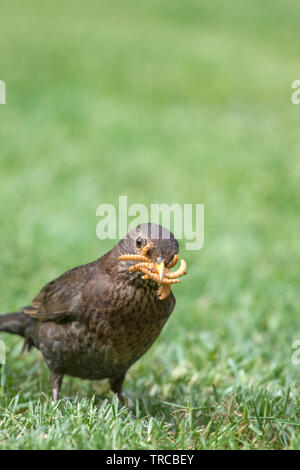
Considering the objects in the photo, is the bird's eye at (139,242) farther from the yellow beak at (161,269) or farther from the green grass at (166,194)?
the green grass at (166,194)

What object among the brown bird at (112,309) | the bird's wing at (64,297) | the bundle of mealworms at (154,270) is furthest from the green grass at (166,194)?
the bundle of mealworms at (154,270)

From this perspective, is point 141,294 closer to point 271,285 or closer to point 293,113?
point 271,285

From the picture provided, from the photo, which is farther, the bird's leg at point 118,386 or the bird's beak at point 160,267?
the bird's leg at point 118,386

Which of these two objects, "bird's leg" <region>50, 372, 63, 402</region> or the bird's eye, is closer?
the bird's eye

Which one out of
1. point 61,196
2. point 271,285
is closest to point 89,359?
point 271,285
